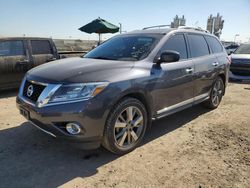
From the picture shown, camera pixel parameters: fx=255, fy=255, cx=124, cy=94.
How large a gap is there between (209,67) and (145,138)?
2192 millimetres

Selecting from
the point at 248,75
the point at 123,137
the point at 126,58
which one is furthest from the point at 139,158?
the point at 248,75

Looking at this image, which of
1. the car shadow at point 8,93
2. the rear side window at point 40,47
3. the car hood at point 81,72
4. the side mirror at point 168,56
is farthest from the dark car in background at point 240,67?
the car shadow at point 8,93

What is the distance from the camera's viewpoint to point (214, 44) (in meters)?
5.93

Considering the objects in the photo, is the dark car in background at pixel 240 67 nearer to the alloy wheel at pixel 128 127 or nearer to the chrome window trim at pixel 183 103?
the chrome window trim at pixel 183 103

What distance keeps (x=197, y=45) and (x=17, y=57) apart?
15.6 ft

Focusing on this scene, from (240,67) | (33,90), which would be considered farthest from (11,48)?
(240,67)

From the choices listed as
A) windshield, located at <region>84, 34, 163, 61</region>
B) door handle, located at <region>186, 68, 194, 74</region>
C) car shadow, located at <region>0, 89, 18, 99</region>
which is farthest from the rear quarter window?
door handle, located at <region>186, 68, 194, 74</region>

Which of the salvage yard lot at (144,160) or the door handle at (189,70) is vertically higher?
the door handle at (189,70)

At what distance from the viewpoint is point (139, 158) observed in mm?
3557

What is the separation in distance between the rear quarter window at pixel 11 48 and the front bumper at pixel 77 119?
4.22 metres

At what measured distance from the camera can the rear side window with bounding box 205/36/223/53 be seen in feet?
18.8

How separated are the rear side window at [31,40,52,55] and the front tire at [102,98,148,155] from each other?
15.8 ft

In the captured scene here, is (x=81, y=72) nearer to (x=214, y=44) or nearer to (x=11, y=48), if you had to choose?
(x=214, y=44)

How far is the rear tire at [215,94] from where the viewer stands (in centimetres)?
575
